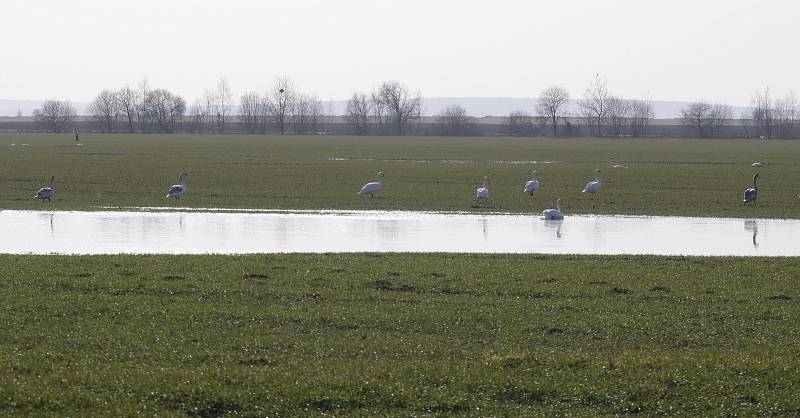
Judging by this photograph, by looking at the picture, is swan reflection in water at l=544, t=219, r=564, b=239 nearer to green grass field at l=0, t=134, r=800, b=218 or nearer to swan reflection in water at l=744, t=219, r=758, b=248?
green grass field at l=0, t=134, r=800, b=218

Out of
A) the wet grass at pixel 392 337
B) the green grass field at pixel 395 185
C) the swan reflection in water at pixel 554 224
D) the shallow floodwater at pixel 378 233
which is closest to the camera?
the wet grass at pixel 392 337

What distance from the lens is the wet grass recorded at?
10461 millimetres

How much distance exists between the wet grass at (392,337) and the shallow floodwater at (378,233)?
4.26 metres

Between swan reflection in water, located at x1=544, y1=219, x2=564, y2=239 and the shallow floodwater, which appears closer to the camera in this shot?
the shallow floodwater

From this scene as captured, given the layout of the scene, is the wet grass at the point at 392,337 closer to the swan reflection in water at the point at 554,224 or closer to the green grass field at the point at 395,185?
the swan reflection in water at the point at 554,224

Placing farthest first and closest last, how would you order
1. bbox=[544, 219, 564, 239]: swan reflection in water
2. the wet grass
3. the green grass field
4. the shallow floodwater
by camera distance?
the green grass field < bbox=[544, 219, 564, 239]: swan reflection in water < the shallow floodwater < the wet grass

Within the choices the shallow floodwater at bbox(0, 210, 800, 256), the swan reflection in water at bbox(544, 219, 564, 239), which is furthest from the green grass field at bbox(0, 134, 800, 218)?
the swan reflection in water at bbox(544, 219, 564, 239)

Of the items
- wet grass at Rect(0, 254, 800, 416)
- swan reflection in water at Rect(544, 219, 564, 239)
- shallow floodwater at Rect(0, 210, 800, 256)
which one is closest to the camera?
wet grass at Rect(0, 254, 800, 416)

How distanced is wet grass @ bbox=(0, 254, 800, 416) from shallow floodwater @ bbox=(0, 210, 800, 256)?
4.26 m

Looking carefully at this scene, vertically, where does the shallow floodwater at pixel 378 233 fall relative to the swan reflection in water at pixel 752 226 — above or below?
above

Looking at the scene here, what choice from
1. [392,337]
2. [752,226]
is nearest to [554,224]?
[752,226]

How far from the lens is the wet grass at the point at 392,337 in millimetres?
10461

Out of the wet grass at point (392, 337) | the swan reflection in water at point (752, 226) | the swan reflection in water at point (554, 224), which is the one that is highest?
the wet grass at point (392, 337)

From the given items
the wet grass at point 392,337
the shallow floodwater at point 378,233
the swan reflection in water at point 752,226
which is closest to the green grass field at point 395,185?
the swan reflection in water at point 752,226
